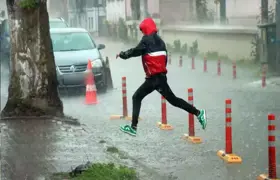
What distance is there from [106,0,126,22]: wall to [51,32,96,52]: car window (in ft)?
119

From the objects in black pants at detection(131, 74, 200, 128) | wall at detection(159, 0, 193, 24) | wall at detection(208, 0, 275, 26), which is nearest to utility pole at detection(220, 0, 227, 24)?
wall at detection(208, 0, 275, 26)

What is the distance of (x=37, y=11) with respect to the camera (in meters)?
12.8

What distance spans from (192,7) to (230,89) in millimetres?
22849

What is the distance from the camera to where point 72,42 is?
67.2ft

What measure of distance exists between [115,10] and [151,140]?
49886 mm

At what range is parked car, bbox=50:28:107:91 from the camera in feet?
62.3

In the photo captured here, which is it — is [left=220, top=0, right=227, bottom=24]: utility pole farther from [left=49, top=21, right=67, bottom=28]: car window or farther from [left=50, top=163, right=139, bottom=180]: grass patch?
[left=50, top=163, right=139, bottom=180]: grass patch

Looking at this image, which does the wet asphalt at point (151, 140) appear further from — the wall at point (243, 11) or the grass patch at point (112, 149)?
the wall at point (243, 11)

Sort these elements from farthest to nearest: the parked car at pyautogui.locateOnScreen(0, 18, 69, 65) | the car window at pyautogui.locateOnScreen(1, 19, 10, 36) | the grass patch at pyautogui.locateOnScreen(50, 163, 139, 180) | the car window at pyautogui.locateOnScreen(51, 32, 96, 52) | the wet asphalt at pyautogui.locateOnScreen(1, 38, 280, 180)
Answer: the car window at pyautogui.locateOnScreen(1, 19, 10, 36)
the parked car at pyautogui.locateOnScreen(0, 18, 69, 65)
the car window at pyautogui.locateOnScreen(51, 32, 96, 52)
the wet asphalt at pyautogui.locateOnScreen(1, 38, 280, 180)
the grass patch at pyautogui.locateOnScreen(50, 163, 139, 180)

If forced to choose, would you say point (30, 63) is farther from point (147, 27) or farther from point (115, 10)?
point (115, 10)

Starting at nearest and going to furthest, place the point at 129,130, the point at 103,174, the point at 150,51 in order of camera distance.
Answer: the point at 103,174 < the point at 150,51 < the point at 129,130

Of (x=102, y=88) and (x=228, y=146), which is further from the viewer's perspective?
(x=102, y=88)

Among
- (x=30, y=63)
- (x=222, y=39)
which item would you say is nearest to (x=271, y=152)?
(x=30, y=63)

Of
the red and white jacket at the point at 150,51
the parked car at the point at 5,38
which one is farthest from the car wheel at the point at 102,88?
the red and white jacket at the point at 150,51
